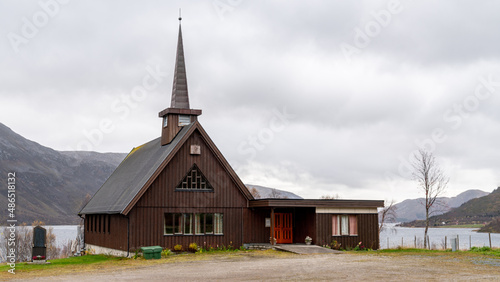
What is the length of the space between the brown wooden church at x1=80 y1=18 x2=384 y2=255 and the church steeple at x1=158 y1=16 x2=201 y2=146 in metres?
0.06

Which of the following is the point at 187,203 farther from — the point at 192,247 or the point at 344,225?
the point at 344,225

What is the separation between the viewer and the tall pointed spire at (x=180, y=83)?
123ft

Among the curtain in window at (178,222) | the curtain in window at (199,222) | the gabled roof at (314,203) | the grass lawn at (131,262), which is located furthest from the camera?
the curtain in window at (199,222)

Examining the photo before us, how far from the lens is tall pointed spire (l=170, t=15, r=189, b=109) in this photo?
123ft

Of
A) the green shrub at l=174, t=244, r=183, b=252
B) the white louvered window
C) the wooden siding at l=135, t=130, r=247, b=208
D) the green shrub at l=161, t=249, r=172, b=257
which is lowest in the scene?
the green shrub at l=161, t=249, r=172, b=257

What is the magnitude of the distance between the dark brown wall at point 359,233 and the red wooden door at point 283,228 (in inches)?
99.5

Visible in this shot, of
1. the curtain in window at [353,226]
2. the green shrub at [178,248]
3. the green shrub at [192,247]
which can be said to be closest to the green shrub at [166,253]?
the green shrub at [178,248]

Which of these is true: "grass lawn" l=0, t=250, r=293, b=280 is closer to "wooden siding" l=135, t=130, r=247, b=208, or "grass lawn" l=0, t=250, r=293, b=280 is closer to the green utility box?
the green utility box

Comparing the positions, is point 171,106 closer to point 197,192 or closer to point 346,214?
point 197,192

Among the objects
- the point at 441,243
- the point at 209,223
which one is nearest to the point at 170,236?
the point at 209,223

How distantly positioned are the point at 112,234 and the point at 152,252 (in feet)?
19.2

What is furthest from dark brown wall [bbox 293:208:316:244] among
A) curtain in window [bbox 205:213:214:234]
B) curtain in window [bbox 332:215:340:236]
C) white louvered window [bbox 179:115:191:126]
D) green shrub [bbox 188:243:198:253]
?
white louvered window [bbox 179:115:191:126]

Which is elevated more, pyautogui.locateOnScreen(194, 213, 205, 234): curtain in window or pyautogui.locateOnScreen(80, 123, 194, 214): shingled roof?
pyautogui.locateOnScreen(80, 123, 194, 214): shingled roof

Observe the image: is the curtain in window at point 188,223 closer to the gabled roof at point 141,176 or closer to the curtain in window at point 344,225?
the gabled roof at point 141,176
